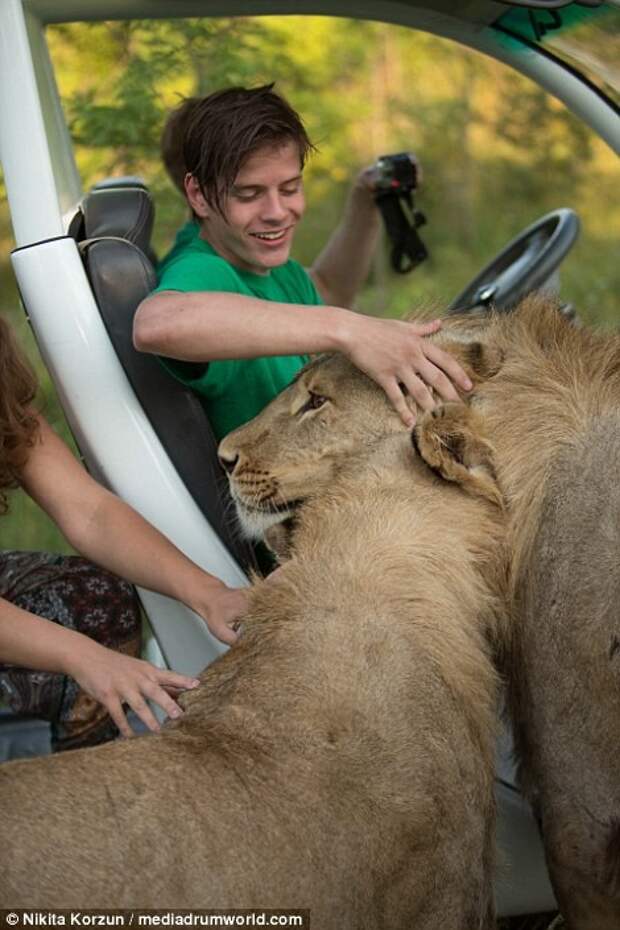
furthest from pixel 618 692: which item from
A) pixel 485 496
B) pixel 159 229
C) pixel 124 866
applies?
pixel 159 229

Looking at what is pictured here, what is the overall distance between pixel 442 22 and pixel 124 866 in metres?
1.94

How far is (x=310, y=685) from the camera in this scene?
1823mm

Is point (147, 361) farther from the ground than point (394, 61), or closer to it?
closer to it

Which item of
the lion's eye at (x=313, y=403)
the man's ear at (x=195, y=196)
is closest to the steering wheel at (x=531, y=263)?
the man's ear at (x=195, y=196)

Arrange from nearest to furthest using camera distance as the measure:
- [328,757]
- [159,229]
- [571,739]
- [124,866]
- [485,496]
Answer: [124,866], [328,757], [571,739], [485,496], [159,229]

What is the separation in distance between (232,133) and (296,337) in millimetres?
510

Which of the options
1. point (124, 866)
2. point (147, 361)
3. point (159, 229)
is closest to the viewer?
point (124, 866)

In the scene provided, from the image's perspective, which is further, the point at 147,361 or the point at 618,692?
the point at 147,361

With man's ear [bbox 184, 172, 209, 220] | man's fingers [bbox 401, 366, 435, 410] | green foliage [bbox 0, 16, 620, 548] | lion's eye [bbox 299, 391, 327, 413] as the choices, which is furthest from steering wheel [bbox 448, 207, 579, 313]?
green foliage [bbox 0, 16, 620, 548]

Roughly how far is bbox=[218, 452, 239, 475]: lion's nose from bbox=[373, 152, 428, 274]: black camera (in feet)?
4.31

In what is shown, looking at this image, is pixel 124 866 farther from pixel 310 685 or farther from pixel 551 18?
pixel 551 18

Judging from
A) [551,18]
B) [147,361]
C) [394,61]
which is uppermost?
[394,61]

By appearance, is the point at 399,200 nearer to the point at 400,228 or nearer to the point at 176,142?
the point at 400,228

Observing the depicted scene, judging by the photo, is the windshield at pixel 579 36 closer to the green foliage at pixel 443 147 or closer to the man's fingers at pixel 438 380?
the man's fingers at pixel 438 380
